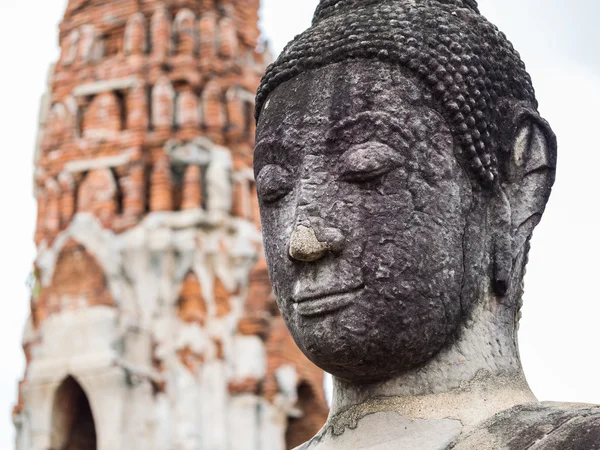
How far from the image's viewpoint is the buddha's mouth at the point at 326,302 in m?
3.92

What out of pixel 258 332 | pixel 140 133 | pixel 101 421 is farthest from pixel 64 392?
pixel 140 133

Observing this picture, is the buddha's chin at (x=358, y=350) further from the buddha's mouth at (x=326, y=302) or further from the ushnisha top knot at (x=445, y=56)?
the ushnisha top knot at (x=445, y=56)

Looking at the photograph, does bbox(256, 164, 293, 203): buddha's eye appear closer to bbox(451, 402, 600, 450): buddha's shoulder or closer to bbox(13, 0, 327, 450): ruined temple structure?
bbox(451, 402, 600, 450): buddha's shoulder

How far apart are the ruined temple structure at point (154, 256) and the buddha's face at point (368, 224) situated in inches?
505

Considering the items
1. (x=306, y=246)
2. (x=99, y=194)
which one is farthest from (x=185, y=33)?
(x=306, y=246)

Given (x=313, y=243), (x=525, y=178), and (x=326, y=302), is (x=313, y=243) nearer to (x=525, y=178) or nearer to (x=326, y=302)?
→ (x=326, y=302)

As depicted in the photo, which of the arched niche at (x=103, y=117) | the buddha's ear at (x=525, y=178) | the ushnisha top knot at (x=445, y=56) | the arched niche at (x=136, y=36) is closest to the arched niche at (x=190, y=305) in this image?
the arched niche at (x=103, y=117)

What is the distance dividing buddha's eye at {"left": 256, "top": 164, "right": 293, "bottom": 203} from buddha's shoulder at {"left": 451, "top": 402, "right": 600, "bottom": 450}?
96 cm

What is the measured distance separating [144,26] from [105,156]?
214 cm

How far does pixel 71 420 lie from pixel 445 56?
45.3 feet

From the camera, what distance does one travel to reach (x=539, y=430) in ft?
12.0

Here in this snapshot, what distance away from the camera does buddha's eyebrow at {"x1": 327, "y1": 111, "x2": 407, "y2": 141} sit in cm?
404

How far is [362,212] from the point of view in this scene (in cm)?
396

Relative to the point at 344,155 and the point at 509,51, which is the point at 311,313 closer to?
the point at 344,155
